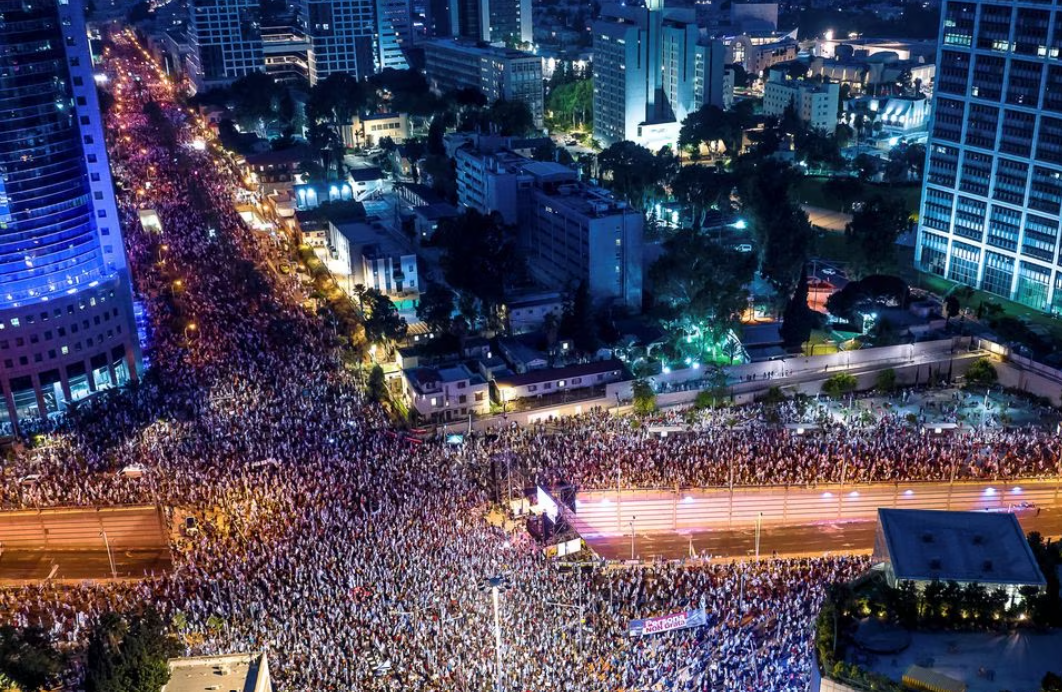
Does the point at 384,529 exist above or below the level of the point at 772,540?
above

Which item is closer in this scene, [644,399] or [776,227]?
[644,399]

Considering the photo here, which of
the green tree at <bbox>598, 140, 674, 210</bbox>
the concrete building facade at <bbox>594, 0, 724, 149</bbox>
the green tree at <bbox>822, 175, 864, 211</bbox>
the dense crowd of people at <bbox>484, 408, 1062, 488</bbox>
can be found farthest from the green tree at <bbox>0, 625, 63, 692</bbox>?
the concrete building facade at <bbox>594, 0, 724, 149</bbox>

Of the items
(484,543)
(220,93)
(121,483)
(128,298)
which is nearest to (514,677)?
(484,543)

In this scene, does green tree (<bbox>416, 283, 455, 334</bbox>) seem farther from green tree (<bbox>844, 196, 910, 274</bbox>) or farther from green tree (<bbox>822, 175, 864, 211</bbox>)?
green tree (<bbox>822, 175, 864, 211</bbox>)

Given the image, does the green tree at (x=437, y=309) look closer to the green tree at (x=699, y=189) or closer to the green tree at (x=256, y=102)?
the green tree at (x=699, y=189)

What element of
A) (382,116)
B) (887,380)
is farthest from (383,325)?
(382,116)

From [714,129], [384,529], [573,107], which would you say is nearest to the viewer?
[384,529]

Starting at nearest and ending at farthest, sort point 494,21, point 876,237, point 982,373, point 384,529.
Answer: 1. point 384,529
2. point 982,373
3. point 876,237
4. point 494,21

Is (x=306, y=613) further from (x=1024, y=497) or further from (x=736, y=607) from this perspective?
(x=1024, y=497)

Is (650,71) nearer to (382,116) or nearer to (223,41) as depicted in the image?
(382,116)
